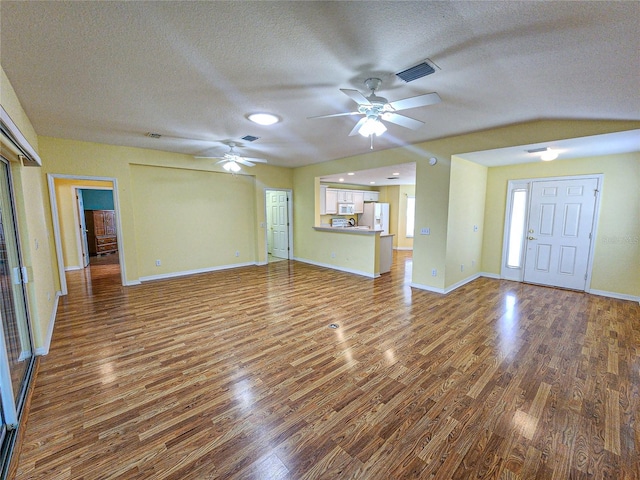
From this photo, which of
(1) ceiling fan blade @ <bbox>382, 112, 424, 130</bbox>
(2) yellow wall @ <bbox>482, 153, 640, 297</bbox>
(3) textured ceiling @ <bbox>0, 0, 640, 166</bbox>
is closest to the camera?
(3) textured ceiling @ <bbox>0, 0, 640, 166</bbox>

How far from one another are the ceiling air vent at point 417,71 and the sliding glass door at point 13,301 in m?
3.42

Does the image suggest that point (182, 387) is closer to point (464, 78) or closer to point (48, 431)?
point (48, 431)

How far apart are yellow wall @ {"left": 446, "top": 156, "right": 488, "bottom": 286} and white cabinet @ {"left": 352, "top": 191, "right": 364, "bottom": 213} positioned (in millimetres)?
4267

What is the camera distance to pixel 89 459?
1.54 metres

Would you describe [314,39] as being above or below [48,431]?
above

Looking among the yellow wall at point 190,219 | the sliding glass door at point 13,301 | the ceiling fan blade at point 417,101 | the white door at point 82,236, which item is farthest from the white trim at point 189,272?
the ceiling fan blade at point 417,101

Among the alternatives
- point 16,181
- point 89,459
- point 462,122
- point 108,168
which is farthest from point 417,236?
point 108,168

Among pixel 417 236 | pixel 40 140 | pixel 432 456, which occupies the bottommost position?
pixel 432 456

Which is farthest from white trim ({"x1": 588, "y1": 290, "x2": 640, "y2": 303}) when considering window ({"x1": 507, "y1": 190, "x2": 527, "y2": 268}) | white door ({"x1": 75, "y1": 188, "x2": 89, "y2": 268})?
white door ({"x1": 75, "y1": 188, "x2": 89, "y2": 268})

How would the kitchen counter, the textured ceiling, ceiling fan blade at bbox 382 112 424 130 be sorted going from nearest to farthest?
the textured ceiling < ceiling fan blade at bbox 382 112 424 130 < the kitchen counter

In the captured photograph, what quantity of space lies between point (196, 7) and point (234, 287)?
4214 millimetres

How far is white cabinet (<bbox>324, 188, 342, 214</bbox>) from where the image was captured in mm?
→ 8406

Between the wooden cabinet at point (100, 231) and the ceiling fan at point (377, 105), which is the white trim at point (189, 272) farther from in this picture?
the ceiling fan at point (377, 105)

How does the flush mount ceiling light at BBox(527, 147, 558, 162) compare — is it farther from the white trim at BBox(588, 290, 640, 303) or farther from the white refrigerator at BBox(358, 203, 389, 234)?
the white refrigerator at BBox(358, 203, 389, 234)
